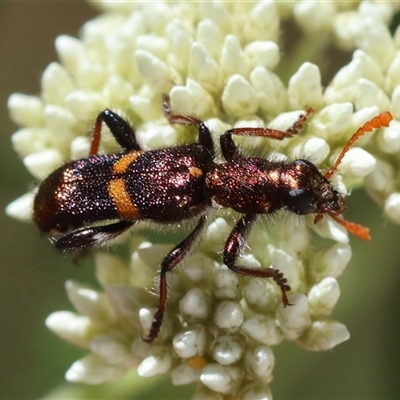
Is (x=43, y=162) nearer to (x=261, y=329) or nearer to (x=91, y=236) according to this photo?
(x=91, y=236)

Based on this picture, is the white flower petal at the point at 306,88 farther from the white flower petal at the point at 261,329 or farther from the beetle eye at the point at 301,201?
the white flower petal at the point at 261,329

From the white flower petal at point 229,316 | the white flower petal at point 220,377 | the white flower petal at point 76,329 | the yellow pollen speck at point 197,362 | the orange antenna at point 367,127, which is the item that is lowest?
the white flower petal at point 220,377

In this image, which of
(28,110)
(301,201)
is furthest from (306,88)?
(28,110)

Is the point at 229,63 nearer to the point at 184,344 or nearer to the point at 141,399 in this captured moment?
the point at 184,344

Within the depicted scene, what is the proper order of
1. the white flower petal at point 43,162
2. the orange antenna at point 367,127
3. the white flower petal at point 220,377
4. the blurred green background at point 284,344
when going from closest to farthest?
the white flower petal at point 220,377, the orange antenna at point 367,127, the white flower petal at point 43,162, the blurred green background at point 284,344

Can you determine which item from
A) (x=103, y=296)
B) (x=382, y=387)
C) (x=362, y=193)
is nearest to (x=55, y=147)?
(x=103, y=296)

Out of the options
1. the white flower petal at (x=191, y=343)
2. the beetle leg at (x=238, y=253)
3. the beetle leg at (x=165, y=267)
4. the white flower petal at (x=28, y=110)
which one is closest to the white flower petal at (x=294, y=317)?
the beetle leg at (x=238, y=253)
